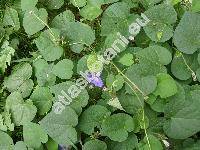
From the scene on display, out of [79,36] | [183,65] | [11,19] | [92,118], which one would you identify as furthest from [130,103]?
[11,19]

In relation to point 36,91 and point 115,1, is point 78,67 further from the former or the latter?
point 115,1

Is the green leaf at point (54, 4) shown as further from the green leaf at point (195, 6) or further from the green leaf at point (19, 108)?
the green leaf at point (195, 6)

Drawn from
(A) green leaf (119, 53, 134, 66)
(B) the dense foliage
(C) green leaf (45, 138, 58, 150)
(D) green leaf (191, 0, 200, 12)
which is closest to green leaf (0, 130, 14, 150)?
(B) the dense foliage

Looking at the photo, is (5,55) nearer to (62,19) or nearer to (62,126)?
(62,19)

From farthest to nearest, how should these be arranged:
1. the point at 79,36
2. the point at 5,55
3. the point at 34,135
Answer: the point at 5,55 < the point at 79,36 < the point at 34,135

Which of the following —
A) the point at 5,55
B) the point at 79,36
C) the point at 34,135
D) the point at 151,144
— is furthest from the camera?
the point at 5,55

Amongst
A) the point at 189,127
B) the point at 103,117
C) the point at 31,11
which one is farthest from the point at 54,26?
the point at 189,127
